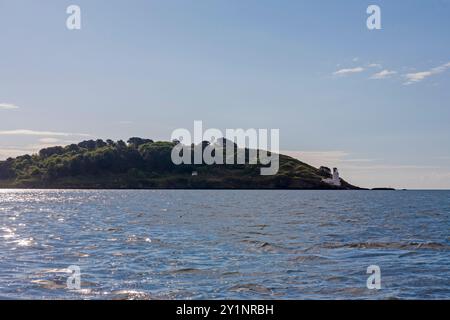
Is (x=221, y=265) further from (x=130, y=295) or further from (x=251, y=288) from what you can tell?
(x=130, y=295)

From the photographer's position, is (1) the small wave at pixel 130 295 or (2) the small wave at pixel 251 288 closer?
(1) the small wave at pixel 130 295

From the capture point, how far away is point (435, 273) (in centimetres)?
3142

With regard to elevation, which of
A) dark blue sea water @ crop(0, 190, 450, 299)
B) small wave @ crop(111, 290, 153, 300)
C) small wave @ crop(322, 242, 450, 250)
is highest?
small wave @ crop(111, 290, 153, 300)

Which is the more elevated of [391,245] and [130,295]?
[130,295]

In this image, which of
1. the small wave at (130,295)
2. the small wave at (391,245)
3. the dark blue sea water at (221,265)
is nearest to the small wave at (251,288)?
the dark blue sea water at (221,265)

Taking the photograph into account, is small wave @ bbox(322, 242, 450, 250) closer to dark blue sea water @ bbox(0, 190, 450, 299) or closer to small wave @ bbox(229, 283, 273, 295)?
dark blue sea water @ bbox(0, 190, 450, 299)

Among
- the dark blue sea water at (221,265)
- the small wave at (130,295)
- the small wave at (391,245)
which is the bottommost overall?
the small wave at (391,245)

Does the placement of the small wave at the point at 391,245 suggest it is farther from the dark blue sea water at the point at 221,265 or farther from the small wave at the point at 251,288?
the small wave at the point at 251,288

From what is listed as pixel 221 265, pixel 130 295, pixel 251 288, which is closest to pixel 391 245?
pixel 221 265

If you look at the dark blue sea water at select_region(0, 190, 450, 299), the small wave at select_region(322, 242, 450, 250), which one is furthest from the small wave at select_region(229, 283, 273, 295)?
the small wave at select_region(322, 242, 450, 250)

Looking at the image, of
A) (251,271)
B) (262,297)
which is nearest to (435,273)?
(251,271)
